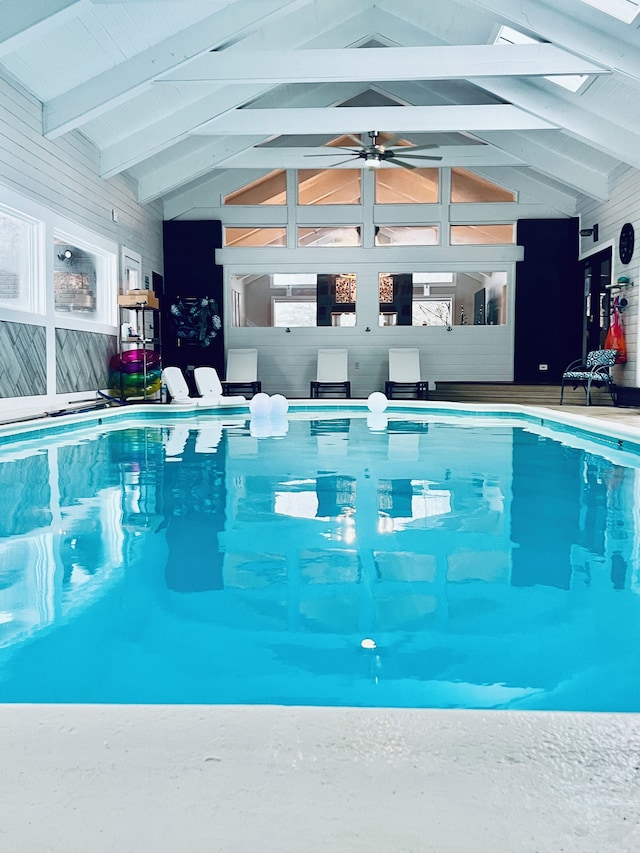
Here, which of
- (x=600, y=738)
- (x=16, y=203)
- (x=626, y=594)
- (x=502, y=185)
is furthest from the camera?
(x=502, y=185)

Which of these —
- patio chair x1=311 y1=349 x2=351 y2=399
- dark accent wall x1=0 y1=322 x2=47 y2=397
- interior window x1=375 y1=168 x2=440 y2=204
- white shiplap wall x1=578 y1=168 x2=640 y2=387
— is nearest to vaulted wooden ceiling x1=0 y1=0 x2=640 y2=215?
white shiplap wall x1=578 y1=168 x2=640 y2=387

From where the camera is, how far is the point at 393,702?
1.39 meters

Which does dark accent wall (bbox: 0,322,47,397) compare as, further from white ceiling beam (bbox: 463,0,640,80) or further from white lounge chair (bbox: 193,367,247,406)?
white ceiling beam (bbox: 463,0,640,80)

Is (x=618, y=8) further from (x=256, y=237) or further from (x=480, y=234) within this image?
(x=256, y=237)

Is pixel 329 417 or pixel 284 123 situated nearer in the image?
pixel 329 417

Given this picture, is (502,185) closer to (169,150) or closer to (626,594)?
(169,150)

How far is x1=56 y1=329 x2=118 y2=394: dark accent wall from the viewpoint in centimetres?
797

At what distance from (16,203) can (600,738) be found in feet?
23.2

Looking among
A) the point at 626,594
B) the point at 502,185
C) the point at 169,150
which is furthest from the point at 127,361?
the point at 626,594

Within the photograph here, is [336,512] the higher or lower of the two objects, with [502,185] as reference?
lower

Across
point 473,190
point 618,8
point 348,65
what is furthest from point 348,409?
point 618,8

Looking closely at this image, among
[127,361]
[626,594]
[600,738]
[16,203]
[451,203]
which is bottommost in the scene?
[626,594]

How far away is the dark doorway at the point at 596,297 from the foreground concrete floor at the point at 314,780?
34.0ft

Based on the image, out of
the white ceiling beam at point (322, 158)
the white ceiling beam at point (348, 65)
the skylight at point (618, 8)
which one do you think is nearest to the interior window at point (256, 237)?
the white ceiling beam at point (322, 158)
